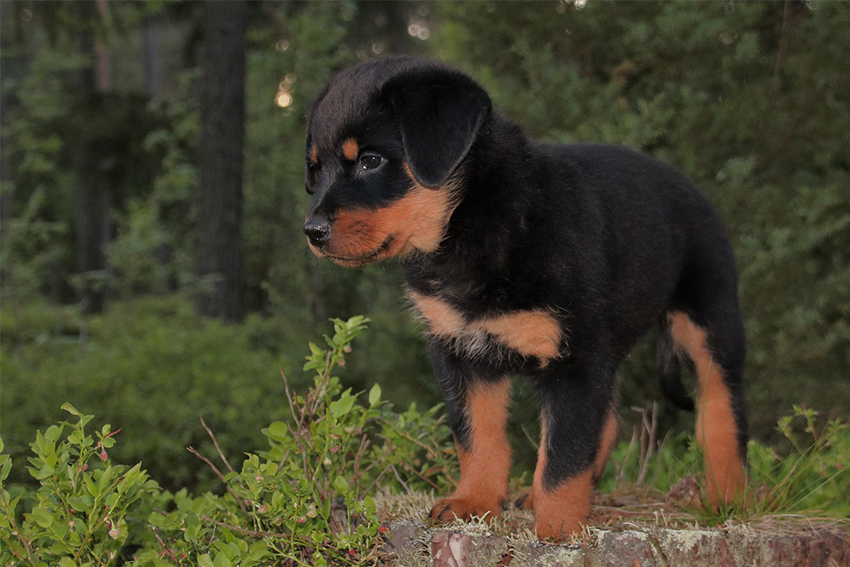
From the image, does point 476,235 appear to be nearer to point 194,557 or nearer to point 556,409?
point 556,409

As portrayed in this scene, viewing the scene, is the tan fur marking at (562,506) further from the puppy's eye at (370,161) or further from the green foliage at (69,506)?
the green foliage at (69,506)

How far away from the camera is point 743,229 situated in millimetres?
A: 6074

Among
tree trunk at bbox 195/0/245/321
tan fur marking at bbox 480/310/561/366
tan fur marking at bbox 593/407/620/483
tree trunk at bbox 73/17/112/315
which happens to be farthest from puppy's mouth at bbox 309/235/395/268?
tree trunk at bbox 73/17/112/315

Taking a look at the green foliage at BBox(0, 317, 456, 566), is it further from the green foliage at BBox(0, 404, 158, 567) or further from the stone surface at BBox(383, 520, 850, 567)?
the stone surface at BBox(383, 520, 850, 567)

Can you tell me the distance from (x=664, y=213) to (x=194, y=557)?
106 inches

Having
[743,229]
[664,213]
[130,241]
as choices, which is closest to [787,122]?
[743,229]

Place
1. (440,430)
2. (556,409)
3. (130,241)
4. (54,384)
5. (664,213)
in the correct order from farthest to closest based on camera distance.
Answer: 1. (130,241)
2. (54,384)
3. (440,430)
4. (664,213)
5. (556,409)

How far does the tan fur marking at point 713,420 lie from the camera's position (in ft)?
12.2

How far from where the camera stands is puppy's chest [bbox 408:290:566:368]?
3.09 m

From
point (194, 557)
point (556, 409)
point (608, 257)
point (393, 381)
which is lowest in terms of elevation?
point (393, 381)

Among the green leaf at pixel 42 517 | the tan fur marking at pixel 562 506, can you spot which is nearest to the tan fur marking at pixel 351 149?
the tan fur marking at pixel 562 506

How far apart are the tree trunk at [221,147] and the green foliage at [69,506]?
692cm

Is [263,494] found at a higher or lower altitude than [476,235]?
lower

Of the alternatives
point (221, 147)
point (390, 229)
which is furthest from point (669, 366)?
point (221, 147)
